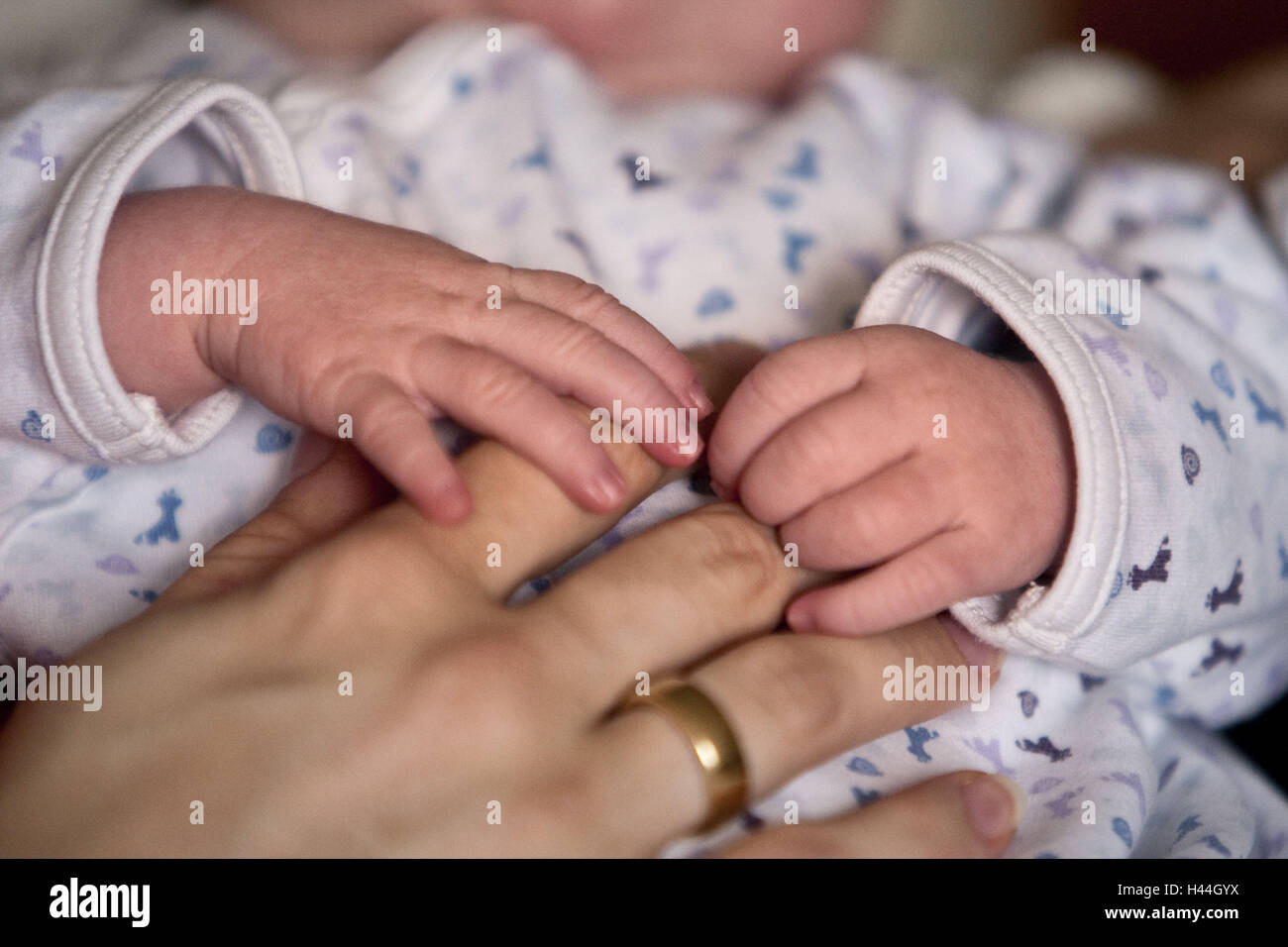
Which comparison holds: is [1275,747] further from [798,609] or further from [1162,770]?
[798,609]

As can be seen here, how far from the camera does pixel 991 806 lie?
0.64m

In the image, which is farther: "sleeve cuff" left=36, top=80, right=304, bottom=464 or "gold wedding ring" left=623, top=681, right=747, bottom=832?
"sleeve cuff" left=36, top=80, right=304, bottom=464

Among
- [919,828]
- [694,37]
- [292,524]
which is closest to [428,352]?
[292,524]

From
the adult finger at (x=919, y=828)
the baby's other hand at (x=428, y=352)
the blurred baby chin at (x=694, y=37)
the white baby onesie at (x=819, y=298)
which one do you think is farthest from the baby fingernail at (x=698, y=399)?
the blurred baby chin at (x=694, y=37)

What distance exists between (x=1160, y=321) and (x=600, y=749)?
589 millimetres

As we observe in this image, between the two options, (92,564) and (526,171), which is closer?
(92,564)

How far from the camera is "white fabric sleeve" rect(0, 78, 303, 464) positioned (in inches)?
27.0

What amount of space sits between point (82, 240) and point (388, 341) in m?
0.24

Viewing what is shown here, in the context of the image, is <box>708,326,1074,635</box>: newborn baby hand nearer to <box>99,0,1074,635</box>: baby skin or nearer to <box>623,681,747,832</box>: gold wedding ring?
<box>99,0,1074,635</box>: baby skin

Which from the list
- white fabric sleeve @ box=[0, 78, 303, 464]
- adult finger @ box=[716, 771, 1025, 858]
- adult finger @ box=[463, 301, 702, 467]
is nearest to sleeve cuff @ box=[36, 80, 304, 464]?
white fabric sleeve @ box=[0, 78, 303, 464]
